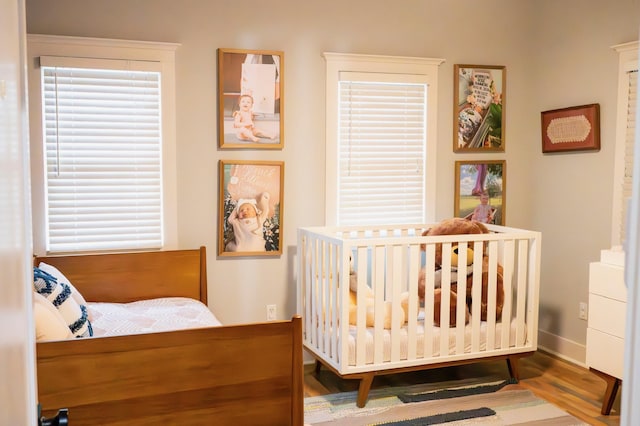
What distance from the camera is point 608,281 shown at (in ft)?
10.3

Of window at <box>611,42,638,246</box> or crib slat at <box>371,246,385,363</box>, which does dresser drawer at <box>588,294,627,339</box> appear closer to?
window at <box>611,42,638,246</box>

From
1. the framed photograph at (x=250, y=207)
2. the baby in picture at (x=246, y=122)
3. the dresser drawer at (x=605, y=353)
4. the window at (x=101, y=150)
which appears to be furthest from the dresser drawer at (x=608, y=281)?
the window at (x=101, y=150)

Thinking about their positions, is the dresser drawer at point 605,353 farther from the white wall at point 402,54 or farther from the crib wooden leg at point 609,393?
the white wall at point 402,54

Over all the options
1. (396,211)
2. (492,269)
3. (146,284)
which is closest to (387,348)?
(492,269)

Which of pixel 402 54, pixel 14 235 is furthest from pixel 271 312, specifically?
pixel 14 235

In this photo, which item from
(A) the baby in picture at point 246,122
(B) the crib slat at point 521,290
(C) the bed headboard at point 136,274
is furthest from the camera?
(A) the baby in picture at point 246,122

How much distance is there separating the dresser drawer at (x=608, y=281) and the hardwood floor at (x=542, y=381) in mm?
620

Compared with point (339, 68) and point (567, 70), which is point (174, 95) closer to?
point (339, 68)

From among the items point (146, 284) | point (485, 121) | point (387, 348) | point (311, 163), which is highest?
point (485, 121)

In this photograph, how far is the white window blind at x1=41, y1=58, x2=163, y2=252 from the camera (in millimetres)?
3377

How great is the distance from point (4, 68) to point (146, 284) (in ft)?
9.37

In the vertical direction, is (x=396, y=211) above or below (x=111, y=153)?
below

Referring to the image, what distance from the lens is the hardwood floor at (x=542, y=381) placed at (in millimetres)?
3295

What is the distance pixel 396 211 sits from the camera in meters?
4.09
